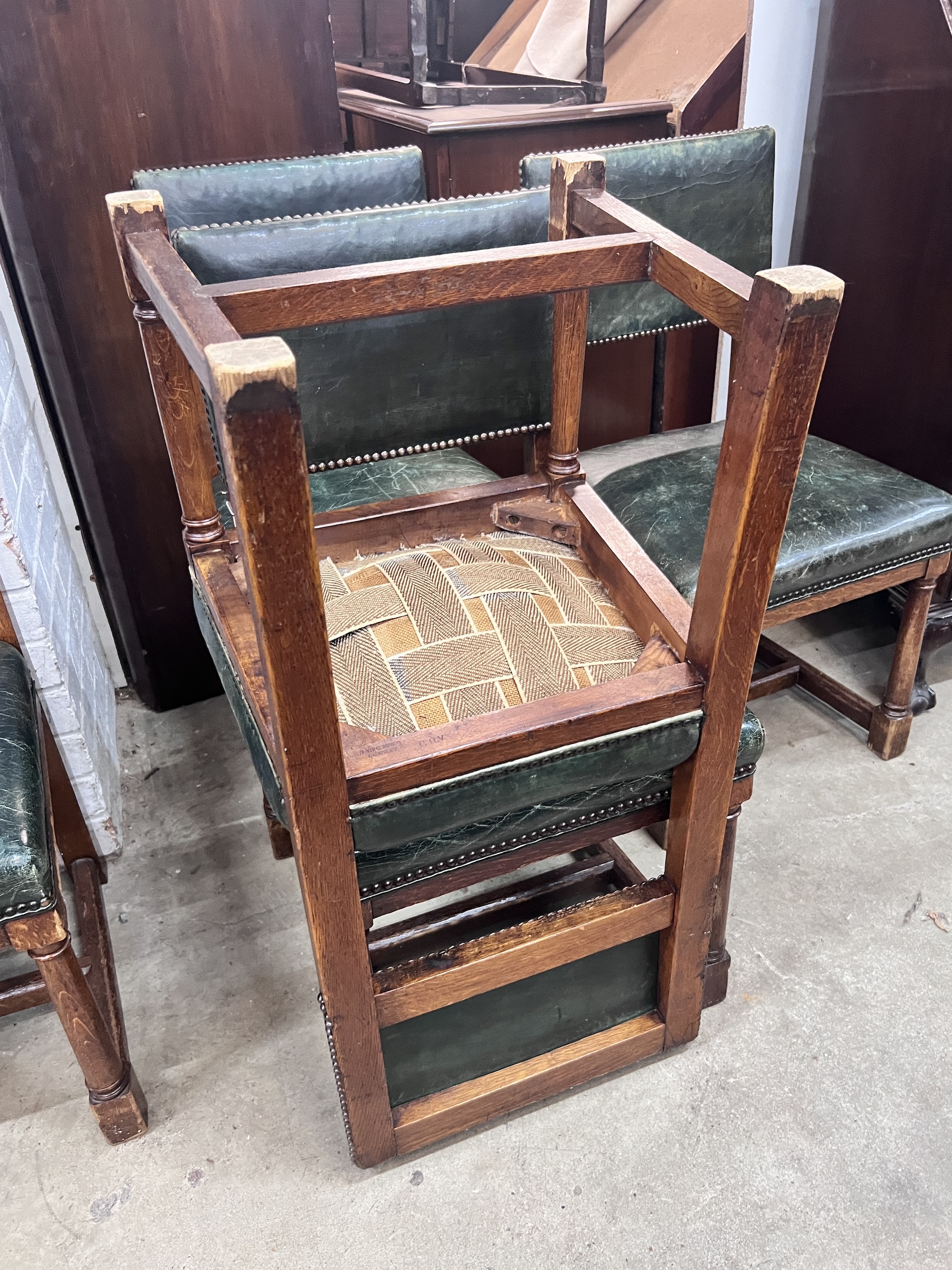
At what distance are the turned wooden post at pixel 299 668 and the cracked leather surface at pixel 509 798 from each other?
0.04m

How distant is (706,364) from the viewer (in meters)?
2.30

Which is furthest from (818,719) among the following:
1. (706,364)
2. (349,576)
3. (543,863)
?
(349,576)

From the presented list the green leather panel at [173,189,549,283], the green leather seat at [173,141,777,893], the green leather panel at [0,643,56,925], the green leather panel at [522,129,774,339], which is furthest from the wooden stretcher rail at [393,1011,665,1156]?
the green leather panel at [522,129,774,339]

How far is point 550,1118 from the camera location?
4.26 ft

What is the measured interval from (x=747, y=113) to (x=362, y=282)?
1570 millimetres

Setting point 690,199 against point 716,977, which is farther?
point 690,199

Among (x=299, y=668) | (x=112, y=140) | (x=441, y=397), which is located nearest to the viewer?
(x=299, y=668)

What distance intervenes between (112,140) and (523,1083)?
1520 millimetres

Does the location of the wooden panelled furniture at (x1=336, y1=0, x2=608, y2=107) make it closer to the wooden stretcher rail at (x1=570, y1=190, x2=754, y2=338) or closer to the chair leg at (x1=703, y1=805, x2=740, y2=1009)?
the wooden stretcher rail at (x1=570, y1=190, x2=754, y2=338)

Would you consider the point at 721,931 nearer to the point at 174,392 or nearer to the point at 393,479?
the point at 393,479

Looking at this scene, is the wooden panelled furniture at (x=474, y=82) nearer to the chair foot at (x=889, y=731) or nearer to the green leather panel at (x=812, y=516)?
the green leather panel at (x=812, y=516)

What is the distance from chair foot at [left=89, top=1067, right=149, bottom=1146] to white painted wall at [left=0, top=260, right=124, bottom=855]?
1.66 ft

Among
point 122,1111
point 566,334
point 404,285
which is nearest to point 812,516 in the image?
point 566,334

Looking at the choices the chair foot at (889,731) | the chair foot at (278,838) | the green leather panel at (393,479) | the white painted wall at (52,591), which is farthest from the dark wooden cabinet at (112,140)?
the chair foot at (889,731)
